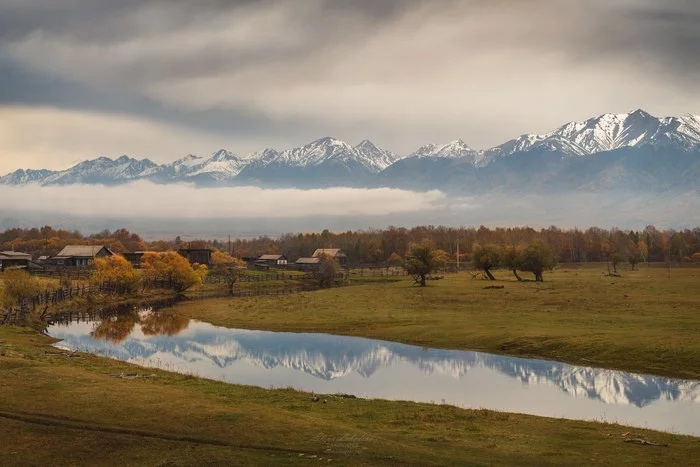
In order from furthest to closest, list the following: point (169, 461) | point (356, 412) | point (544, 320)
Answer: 1. point (544, 320)
2. point (356, 412)
3. point (169, 461)

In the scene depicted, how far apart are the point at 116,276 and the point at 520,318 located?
79809 millimetres

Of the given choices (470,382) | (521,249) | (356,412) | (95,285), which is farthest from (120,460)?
(521,249)

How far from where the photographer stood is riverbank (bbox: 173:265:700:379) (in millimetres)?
53156

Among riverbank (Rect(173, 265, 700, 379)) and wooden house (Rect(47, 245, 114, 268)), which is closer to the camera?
riverbank (Rect(173, 265, 700, 379))

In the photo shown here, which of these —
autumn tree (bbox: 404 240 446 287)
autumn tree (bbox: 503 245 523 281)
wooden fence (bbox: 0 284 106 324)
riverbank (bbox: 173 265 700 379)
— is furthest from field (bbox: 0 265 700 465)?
autumn tree (bbox: 503 245 523 281)

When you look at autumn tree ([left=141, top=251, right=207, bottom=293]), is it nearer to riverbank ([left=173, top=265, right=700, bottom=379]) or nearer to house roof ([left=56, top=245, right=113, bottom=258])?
riverbank ([left=173, top=265, right=700, bottom=379])

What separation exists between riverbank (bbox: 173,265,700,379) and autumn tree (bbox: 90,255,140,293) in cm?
1626

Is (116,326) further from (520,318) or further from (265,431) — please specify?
(265,431)

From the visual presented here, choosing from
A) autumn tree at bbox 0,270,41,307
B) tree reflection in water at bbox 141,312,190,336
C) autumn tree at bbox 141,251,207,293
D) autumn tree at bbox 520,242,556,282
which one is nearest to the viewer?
tree reflection in water at bbox 141,312,190,336

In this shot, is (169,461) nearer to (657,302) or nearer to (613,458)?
(613,458)

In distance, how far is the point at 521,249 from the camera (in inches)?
5374

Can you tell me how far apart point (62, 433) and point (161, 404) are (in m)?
5.49

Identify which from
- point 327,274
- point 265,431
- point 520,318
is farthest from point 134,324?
point 327,274

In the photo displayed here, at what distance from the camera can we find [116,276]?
122 m
